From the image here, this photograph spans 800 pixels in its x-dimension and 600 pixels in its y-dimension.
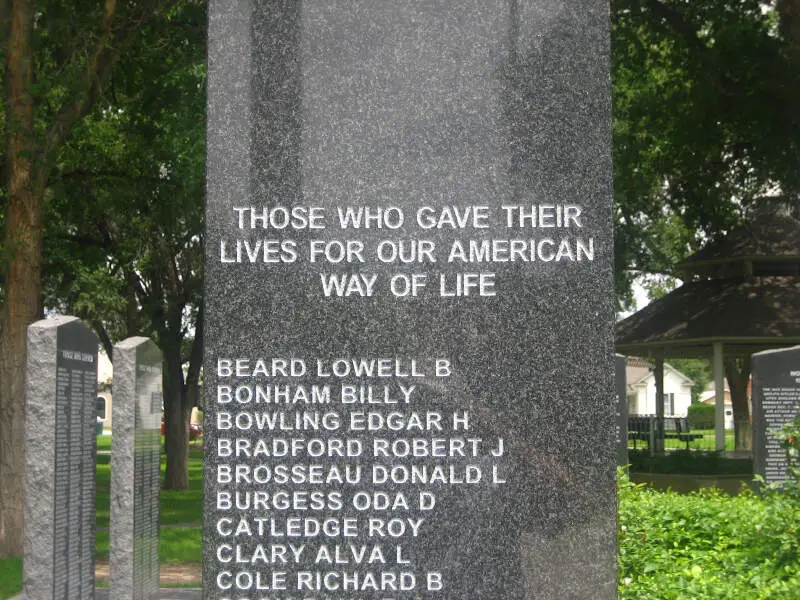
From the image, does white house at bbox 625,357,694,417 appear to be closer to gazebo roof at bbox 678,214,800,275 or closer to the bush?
the bush

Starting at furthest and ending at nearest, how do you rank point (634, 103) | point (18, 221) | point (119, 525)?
point (634, 103) < point (18, 221) < point (119, 525)

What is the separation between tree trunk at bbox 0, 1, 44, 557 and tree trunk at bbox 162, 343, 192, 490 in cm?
1125

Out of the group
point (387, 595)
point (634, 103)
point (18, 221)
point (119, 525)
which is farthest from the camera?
point (634, 103)

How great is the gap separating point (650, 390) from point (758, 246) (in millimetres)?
77681

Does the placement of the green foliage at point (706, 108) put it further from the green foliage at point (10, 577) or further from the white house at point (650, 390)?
the white house at point (650, 390)

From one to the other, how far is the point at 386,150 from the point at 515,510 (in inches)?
64.9

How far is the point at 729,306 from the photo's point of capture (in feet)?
80.7

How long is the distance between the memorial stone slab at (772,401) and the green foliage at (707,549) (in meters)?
4.12

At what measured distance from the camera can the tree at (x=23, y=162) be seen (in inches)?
551

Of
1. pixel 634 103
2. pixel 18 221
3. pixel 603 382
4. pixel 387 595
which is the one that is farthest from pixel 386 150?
pixel 634 103

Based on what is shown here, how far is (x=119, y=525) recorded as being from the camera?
9086mm

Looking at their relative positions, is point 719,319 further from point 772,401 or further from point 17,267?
point 17,267

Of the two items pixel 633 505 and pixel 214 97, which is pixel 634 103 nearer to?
pixel 633 505

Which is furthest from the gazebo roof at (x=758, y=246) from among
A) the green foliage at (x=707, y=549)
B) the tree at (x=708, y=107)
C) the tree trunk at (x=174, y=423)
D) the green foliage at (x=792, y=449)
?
the green foliage at (x=792, y=449)
